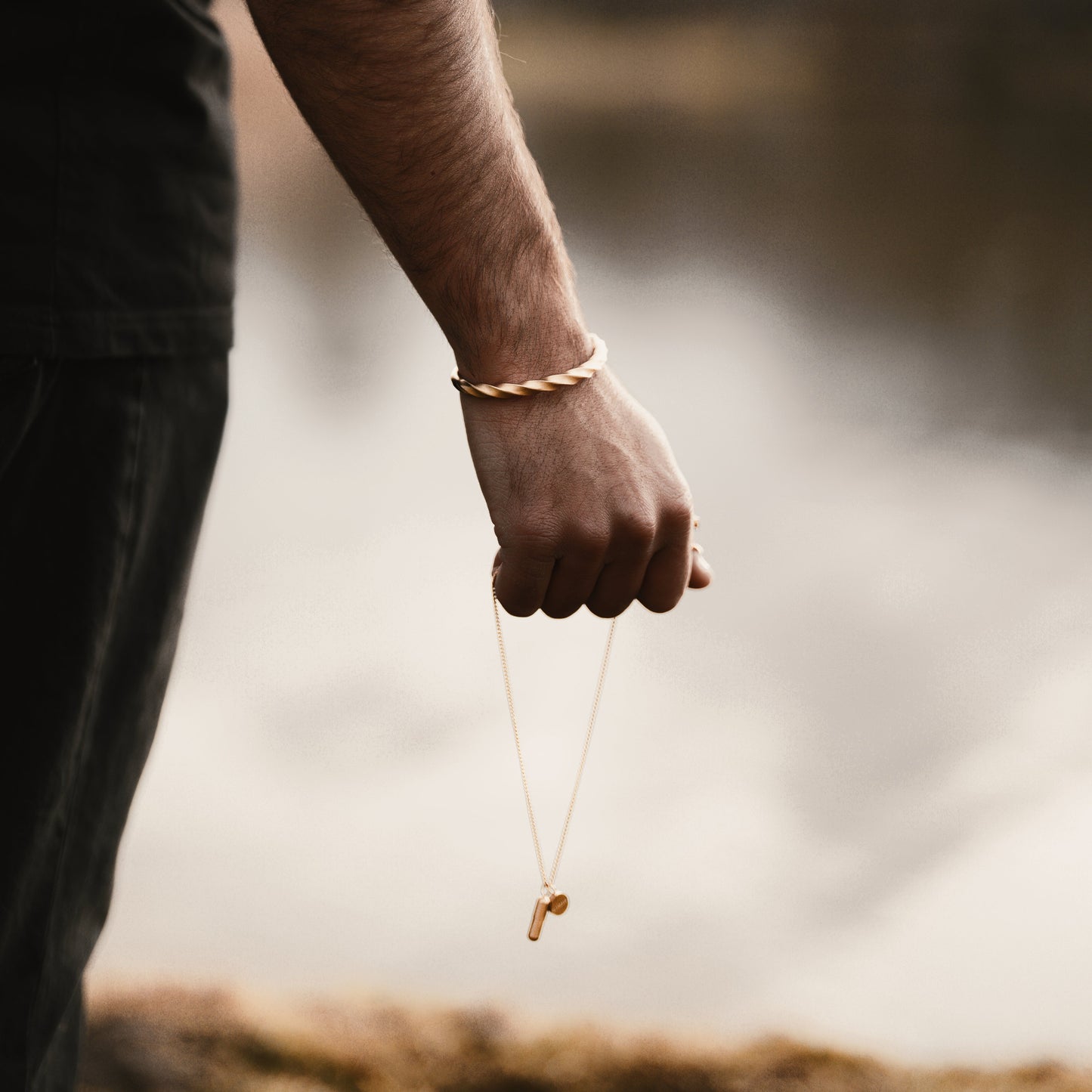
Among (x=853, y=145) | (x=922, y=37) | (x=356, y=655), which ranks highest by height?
(x=922, y=37)

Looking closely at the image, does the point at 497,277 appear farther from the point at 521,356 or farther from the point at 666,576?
the point at 666,576

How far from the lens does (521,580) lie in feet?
1.80

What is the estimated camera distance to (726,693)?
229 centimetres

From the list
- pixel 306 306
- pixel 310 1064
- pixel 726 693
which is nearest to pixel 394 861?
pixel 310 1064

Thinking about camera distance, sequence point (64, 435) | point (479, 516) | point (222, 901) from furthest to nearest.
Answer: point (479, 516), point (222, 901), point (64, 435)

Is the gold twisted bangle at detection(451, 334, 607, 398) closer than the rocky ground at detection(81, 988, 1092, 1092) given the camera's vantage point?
Yes

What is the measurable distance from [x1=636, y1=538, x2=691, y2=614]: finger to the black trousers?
227 millimetres

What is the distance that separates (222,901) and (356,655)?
727 mm

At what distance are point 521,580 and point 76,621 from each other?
20 centimetres

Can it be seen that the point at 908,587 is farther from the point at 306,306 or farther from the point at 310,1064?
the point at 306,306

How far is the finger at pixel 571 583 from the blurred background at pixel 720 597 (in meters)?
0.85

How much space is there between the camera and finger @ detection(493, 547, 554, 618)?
542mm

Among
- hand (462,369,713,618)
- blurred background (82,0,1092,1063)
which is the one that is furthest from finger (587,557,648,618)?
blurred background (82,0,1092,1063)

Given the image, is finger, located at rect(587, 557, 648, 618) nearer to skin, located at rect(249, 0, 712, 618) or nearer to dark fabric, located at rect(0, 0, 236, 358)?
skin, located at rect(249, 0, 712, 618)
